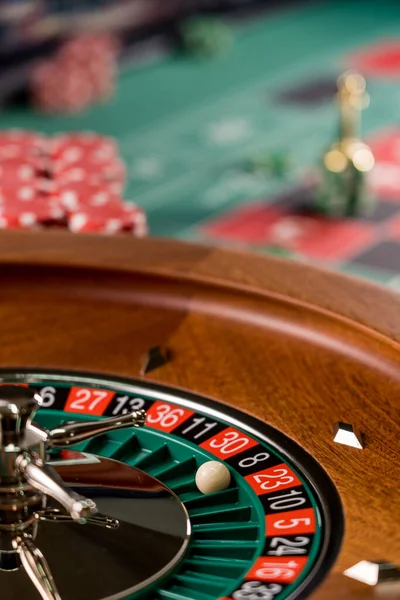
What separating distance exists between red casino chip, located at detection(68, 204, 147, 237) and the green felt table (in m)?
1.29

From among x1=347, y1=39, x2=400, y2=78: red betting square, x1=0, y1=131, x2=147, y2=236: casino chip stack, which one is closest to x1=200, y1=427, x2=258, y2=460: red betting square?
→ x1=0, y1=131, x2=147, y2=236: casino chip stack

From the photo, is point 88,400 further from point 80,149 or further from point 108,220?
point 80,149

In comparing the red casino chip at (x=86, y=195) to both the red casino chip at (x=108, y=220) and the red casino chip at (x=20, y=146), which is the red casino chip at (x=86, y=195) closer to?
the red casino chip at (x=108, y=220)

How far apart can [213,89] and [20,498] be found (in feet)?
18.9

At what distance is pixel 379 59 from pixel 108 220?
211 inches

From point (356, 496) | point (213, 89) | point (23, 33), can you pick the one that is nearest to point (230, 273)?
point (356, 496)

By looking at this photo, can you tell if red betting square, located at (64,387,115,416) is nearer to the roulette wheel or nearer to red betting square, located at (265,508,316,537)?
the roulette wheel

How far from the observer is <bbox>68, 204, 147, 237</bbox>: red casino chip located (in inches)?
92.0

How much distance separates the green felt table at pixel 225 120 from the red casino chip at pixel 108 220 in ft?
4.22

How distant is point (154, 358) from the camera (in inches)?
54.3

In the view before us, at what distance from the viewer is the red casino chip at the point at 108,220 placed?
2.34m

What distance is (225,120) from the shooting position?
579 cm

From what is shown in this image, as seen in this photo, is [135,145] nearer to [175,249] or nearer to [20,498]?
[175,249]

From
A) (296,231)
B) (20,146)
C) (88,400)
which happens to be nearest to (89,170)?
(20,146)
